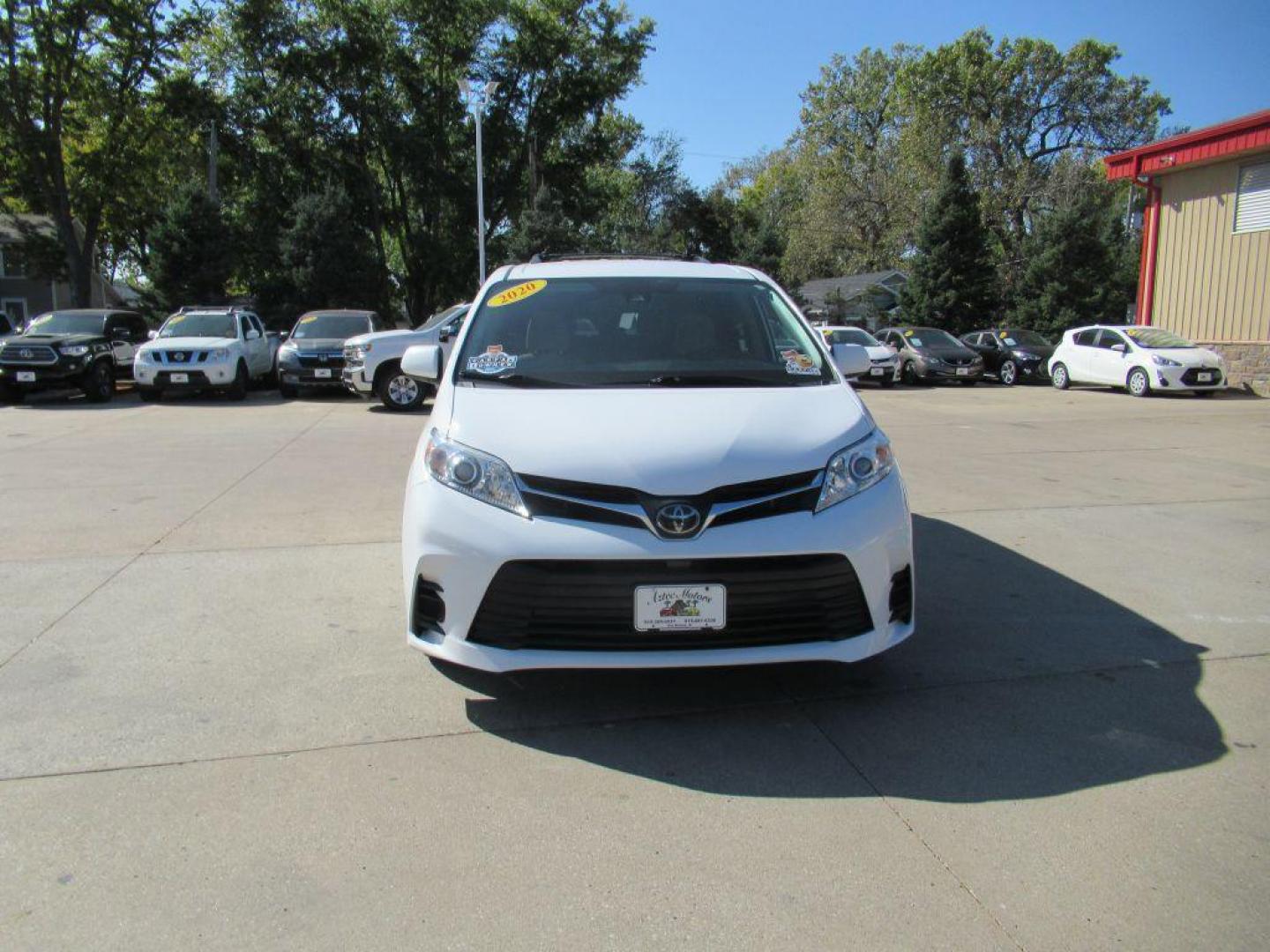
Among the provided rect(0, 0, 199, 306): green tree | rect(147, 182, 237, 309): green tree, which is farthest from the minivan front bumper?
rect(0, 0, 199, 306): green tree

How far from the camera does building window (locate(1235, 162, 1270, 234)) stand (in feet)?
66.3

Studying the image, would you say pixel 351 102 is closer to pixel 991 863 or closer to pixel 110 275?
pixel 110 275

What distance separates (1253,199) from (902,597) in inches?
862

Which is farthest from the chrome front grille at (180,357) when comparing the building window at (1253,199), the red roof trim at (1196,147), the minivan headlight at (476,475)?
the building window at (1253,199)

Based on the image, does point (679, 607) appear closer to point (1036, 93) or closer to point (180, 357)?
point (180, 357)

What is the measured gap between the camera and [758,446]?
138 inches

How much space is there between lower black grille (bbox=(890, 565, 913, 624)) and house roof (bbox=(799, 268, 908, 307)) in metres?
41.2

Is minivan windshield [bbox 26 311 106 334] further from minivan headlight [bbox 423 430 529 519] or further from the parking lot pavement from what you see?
minivan headlight [bbox 423 430 529 519]

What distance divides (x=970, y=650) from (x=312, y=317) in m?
16.3

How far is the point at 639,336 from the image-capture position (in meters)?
4.62

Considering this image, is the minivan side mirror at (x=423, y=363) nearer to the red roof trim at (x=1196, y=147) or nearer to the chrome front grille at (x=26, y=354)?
the chrome front grille at (x=26, y=354)

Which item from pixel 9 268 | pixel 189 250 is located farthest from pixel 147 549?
pixel 9 268

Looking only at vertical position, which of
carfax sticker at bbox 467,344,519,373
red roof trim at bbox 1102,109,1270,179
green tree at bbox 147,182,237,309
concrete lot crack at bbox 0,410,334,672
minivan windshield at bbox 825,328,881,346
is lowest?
concrete lot crack at bbox 0,410,334,672

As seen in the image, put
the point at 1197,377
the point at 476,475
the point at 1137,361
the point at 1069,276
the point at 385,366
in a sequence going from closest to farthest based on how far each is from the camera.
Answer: the point at 476,475
the point at 385,366
the point at 1197,377
the point at 1137,361
the point at 1069,276
